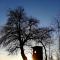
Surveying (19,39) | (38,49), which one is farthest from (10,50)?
(38,49)

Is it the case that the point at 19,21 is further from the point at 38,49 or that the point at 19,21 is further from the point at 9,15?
the point at 38,49

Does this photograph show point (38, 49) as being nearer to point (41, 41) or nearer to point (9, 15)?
point (41, 41)

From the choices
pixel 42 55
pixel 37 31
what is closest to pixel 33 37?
pixel 37 31

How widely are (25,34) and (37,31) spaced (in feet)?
6.53

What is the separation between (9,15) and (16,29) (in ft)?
7.82

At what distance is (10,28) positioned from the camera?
123 ft

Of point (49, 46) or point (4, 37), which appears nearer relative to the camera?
point (4, 37)

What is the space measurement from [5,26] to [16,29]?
5.65 ft

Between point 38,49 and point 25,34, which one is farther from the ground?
point 25,34

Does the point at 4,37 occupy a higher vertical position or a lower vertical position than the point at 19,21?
lower

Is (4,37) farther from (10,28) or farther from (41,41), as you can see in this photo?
(41,41)

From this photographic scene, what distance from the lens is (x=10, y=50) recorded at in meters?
37.7

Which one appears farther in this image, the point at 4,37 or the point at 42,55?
the point at 42,55

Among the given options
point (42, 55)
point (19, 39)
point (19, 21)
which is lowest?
point (42, 55)
